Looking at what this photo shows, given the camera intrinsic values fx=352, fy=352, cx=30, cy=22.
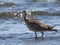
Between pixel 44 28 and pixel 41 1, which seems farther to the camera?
pixel 41 1

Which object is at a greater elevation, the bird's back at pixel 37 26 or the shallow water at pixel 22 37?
the bird's back at pixel 37 26

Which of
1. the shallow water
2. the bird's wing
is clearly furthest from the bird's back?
the shallow water

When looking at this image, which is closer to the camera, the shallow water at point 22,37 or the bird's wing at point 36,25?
the shallow water at point 22,37

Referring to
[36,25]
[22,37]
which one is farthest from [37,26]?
[22,37]

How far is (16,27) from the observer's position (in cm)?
1322

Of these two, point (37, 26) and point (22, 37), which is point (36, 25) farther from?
point (22, 37)

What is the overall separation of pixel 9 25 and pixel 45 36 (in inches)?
105

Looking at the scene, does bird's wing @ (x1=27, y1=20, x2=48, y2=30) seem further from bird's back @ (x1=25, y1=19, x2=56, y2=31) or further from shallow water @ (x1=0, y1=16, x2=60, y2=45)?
shallow water @ (x1=0, y1=16, x2=60, y2=45)

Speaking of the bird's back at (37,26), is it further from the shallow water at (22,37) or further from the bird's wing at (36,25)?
the shallow water at (22,37)

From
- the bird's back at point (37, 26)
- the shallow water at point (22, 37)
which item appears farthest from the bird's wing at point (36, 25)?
the shallow water at point (22, 37)

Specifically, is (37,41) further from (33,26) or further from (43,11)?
(43,11)

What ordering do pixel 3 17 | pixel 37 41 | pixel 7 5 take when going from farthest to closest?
pixel 7 5
pixel 3 17
pixel 37 41

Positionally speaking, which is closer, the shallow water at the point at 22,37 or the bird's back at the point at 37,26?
the shallow water at the point at 22,37

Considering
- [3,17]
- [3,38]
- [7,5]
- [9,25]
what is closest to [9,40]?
[3,38]
